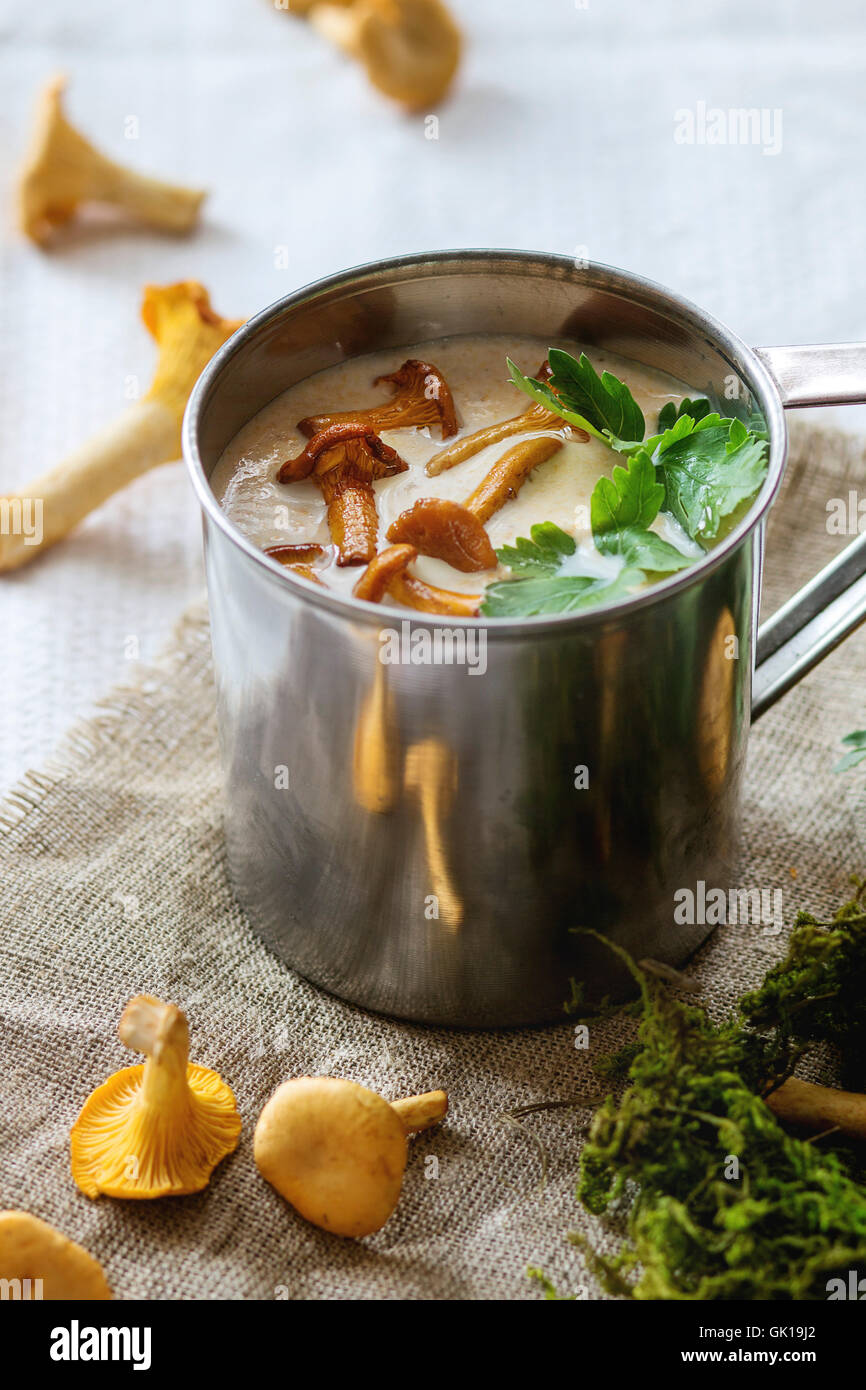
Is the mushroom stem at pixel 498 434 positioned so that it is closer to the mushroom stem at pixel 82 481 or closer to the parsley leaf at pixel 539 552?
the parsley leaf at pixel 539 552

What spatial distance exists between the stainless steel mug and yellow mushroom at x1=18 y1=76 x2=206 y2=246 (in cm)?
127

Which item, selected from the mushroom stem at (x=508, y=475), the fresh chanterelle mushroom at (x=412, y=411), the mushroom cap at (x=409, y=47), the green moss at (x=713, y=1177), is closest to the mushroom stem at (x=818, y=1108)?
the green moss at (x=713, y=1177)

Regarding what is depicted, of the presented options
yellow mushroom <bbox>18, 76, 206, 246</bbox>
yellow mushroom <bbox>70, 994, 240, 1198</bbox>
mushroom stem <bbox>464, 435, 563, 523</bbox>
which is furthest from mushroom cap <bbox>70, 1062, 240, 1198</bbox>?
yellow mushroom <bbox>18, 76, 206, 246</bbox>

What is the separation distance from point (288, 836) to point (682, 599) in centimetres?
51

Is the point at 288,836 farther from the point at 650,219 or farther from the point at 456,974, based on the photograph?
the point at 650,219

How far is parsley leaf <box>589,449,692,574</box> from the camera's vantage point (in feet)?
5.04

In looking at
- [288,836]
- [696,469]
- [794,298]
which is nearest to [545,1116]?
[288,836]

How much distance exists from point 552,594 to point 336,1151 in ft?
1.90

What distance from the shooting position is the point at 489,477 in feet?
5.49

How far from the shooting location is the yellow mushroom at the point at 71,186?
2.79m

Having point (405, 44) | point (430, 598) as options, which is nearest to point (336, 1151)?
point (430, 598)

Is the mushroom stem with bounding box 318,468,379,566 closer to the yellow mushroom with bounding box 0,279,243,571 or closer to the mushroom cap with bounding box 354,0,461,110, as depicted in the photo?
the yellow mushroom with bounding box 0,279,243,571

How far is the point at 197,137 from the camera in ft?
10.8

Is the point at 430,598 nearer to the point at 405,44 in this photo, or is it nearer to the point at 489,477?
the point at 489,477
